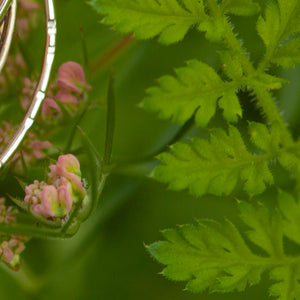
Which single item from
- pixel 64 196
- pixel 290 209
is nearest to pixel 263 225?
pixel 290 209

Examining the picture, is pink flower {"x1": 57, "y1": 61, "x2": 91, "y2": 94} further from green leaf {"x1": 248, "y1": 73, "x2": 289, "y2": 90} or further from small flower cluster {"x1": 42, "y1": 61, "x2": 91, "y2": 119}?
green leaf {"x1": 248, "y1": 73, "x2": 289, "y2": 90}

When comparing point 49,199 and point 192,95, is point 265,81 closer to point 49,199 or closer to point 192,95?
point 192,95

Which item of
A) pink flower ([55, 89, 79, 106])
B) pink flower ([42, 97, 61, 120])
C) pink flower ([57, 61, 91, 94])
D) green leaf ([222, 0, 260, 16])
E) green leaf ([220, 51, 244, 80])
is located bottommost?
pink flower ([42, 97, 61, 120])

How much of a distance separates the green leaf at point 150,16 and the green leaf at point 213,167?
0.08 metres

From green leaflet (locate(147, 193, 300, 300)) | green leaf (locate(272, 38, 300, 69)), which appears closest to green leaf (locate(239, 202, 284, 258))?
green leaflet (locate(147, 193, 300, 300))

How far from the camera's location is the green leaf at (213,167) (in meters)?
0.37

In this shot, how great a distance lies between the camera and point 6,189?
1.41ft

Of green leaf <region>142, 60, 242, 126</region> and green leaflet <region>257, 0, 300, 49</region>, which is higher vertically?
green leaflet <region>257, 0, 300, 49</region>

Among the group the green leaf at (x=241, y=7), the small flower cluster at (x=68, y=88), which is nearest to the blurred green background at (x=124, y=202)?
the small flower cluster at (x=68, y=88)

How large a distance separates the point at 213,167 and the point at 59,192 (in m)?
0.11

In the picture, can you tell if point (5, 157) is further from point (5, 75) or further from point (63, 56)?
point (63, 56)

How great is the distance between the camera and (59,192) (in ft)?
1.17

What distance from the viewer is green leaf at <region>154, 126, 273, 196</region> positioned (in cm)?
37

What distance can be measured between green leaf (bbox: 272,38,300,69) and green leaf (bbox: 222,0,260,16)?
35mm
